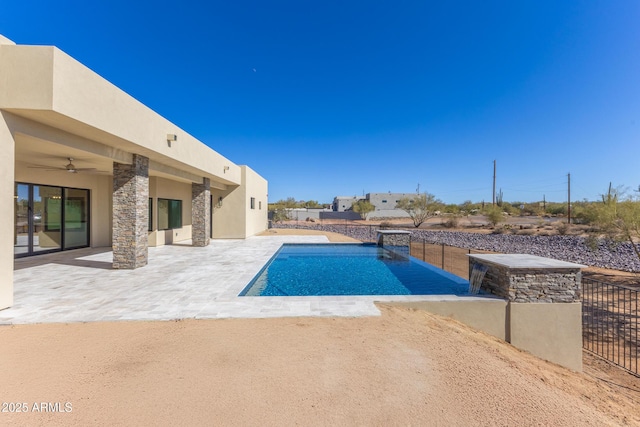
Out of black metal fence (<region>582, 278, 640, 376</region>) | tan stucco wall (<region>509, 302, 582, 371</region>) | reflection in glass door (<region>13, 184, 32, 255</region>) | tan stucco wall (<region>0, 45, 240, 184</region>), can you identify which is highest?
tan stucco wall (<region>0, 45, 240, 184</region>)

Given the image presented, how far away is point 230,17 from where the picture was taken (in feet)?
41.5

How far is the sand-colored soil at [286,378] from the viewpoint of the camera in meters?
2.32

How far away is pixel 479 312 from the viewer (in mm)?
4812

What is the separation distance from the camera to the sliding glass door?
8855mm

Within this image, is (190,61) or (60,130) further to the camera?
(190,61)

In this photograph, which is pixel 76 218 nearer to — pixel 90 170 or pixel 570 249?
pixel 90 170

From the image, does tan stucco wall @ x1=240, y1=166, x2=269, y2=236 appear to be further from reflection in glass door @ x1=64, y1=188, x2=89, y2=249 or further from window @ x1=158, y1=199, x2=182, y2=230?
reflection in glass door @ x1=64, y1=188, x2=89, y2=249

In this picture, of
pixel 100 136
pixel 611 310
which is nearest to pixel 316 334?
pixel 100 136

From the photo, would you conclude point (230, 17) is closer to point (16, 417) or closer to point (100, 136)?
point (100, 136)

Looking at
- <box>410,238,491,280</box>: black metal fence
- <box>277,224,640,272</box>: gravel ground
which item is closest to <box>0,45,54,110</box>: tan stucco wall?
<box>410,238,491,280</box>: black metal fence

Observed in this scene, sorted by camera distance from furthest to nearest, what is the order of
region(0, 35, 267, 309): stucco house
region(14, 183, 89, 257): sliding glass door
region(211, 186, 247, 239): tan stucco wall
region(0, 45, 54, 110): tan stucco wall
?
region(211, 186, 247, 239): tan stucco wall, region(14, 183, 89, 257): sliding glass door, region(0, 35, 267, 309): stucco house, region(0, 45, 54, 110): tan stucco wall

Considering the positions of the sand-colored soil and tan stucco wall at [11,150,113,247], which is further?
tan stucco wall at [11,150,113,247]

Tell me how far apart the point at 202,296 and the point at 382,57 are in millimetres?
15589

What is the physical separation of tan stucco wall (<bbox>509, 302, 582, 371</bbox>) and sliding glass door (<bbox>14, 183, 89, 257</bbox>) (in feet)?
46.2
